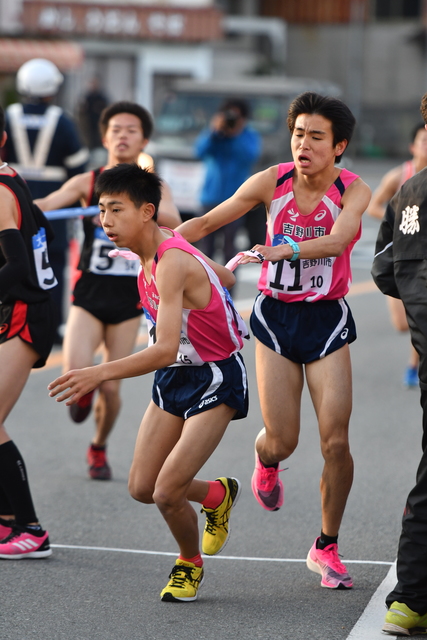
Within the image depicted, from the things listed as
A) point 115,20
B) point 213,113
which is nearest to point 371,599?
point 213,113

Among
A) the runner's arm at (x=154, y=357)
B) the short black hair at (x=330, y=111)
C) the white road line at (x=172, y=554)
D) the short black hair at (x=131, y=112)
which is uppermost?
the short black hair at (x=131, y=112)

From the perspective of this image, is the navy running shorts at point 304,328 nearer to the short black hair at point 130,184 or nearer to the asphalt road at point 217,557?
the asphalt road at point 217,557

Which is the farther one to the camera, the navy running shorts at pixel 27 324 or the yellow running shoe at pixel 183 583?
the navy running shorts at pixel 27 324

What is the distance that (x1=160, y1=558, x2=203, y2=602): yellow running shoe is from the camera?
180 inches

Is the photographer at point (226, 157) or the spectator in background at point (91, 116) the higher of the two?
the spectator in background at point (91, 116)

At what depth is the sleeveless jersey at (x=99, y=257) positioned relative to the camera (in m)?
6.45

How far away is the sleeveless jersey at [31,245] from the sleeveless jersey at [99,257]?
1.17 metres

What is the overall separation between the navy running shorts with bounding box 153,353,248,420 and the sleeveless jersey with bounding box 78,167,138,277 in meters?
1.99

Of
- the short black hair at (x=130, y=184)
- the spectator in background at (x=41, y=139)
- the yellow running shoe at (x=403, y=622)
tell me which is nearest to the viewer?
the yellow running shoe at (x=403, y=622)

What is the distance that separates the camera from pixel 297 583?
191 inches

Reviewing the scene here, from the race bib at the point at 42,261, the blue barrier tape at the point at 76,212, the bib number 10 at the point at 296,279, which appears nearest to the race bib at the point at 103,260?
the blue barrier tape at the point at 76,212

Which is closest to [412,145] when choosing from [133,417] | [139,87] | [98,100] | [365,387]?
[365,387]

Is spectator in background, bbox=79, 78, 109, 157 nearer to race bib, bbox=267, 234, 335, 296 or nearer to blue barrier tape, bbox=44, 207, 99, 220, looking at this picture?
blue barrier tape, bbox=44, 207, 99, 220

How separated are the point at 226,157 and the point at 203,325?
26.9 ft
